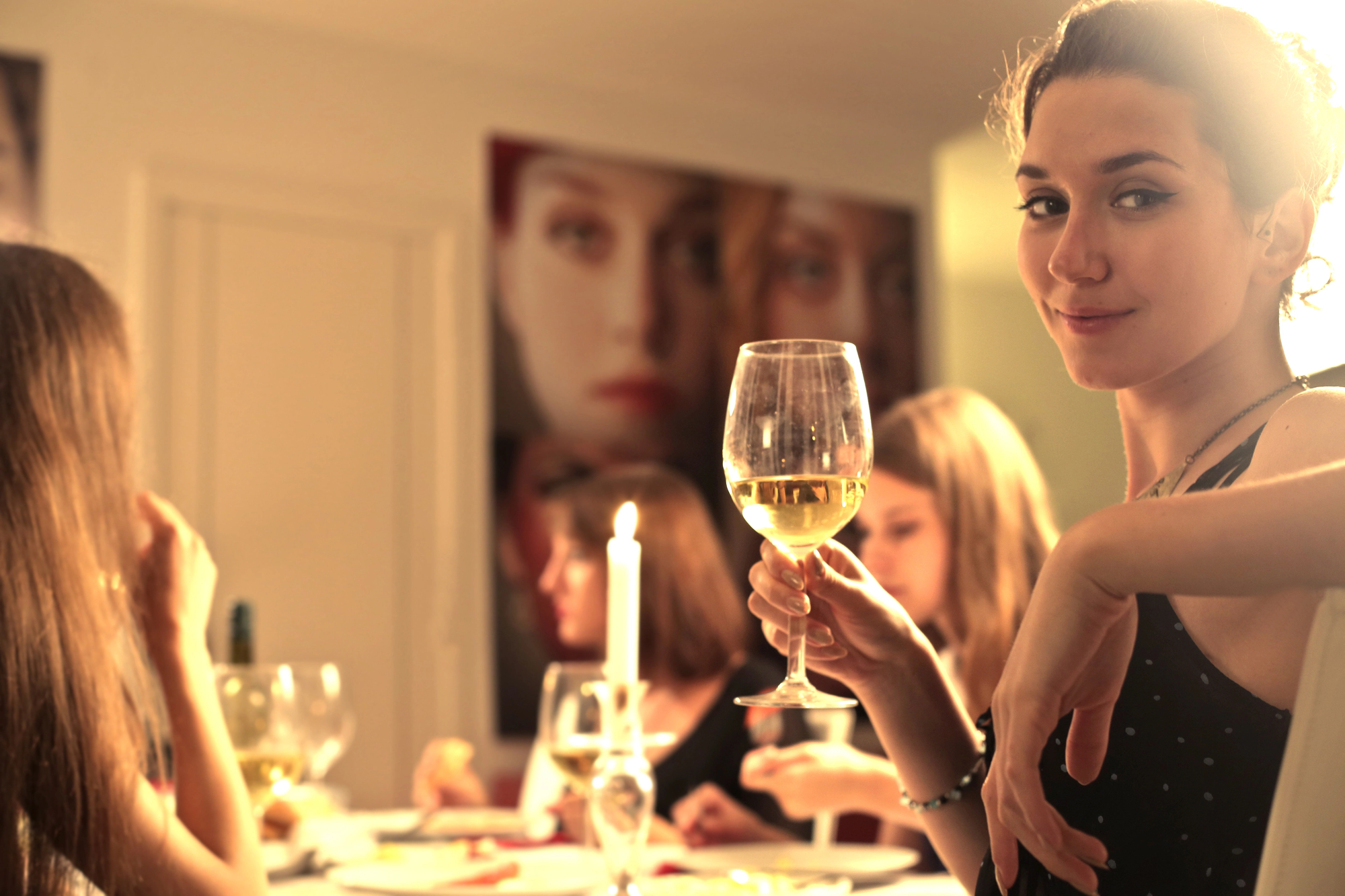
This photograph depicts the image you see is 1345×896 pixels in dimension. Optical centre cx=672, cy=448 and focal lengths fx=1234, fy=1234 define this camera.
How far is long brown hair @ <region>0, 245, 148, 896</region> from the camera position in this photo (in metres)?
1.00

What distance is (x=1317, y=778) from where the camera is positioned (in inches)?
22.0

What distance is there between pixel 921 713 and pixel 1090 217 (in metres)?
0.37

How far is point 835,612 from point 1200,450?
0.26 metres

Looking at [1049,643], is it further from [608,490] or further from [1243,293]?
[608,490]

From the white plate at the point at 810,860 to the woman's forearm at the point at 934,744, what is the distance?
494mm

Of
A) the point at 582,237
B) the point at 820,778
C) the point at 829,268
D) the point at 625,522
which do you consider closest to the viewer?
the point at 625,522

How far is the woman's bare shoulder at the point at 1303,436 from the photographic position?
60 centimetres

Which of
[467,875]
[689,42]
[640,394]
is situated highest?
[689,42]

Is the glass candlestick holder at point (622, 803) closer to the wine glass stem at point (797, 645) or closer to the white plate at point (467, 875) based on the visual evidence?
the white plate at point (467, 875)

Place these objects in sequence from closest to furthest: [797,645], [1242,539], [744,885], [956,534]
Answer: [1242,539], [797,645], [744,885], [956,534]

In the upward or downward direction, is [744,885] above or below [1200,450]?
below

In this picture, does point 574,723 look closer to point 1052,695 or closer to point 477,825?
point 477,825

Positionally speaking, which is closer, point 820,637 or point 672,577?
point 820,637

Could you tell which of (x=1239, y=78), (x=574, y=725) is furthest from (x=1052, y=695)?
(x=574, y=725)
